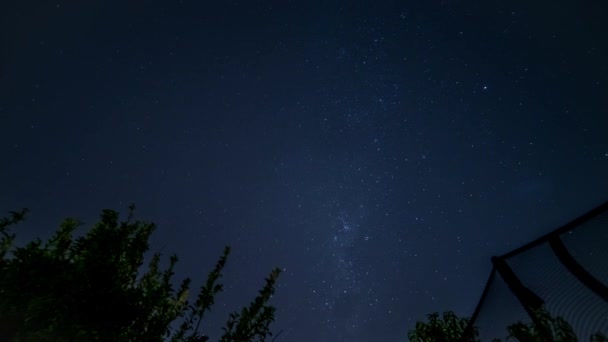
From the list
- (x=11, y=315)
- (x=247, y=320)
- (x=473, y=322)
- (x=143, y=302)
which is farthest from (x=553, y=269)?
(x=11, y=315)

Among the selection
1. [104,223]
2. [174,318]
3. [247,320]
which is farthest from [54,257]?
[247,320]

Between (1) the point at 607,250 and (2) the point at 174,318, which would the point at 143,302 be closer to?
(2) the point at 174,318

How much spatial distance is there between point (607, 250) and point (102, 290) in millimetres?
8643

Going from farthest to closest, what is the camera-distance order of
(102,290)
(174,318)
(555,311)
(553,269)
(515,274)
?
(174,318)
(102,290)
(515,274)
(553,269)
(555,311)

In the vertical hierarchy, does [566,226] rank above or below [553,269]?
above

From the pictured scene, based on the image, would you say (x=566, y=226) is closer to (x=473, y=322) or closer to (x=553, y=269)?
(x=553, y=269)

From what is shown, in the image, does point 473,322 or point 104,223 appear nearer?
point 473,322

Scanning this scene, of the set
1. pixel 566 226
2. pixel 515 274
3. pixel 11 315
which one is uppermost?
pixel 566 226

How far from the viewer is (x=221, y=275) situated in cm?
858

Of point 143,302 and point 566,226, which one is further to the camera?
point 143,302

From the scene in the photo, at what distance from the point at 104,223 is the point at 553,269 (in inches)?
369

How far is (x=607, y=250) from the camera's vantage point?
2.64m

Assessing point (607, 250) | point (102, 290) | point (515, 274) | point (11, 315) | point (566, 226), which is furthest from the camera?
point (102, 290)

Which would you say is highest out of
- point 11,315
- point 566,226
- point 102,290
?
point 566,226
